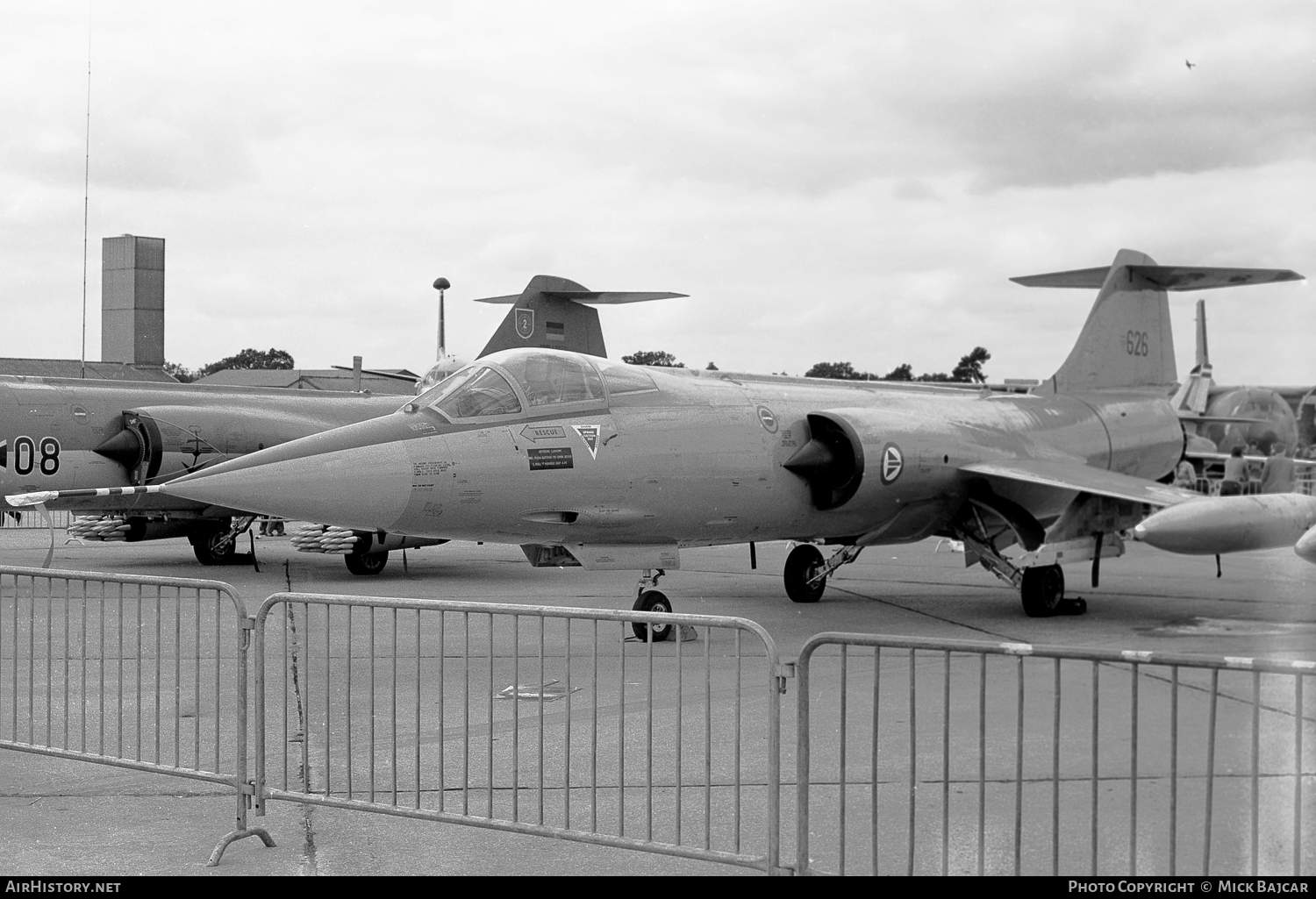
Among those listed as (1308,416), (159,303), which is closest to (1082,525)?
(1308,416)

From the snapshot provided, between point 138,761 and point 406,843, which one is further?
point 138,761

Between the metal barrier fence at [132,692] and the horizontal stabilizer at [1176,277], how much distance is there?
9.93m

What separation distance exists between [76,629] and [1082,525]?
8.77 metres

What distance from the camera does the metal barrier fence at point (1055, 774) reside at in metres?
3.76

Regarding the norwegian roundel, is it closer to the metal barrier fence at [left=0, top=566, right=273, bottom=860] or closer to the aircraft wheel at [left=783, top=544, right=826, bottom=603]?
the aircraft wheel at [left=783, top=544, right=826, bottom=603]

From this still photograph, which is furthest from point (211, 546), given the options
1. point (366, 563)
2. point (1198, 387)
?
point (1198, 387)

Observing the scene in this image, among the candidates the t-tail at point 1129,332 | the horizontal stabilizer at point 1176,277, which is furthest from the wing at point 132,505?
the horizontal stabilizer at point 1176,277

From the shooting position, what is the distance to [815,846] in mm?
4562

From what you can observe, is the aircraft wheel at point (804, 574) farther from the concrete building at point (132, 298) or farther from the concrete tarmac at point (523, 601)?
the concrete building at point (132, 298)

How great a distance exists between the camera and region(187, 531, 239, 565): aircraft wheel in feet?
56.3

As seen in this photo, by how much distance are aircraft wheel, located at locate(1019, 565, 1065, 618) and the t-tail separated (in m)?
3.36

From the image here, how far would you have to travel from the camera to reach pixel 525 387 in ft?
31.1

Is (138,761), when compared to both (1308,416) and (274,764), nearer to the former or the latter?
(274,764)
